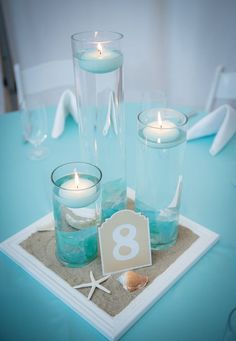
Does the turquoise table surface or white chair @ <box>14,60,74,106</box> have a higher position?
white chair @ <box>14,60,74,106</box>

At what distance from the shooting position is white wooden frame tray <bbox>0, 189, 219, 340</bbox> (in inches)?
28.0

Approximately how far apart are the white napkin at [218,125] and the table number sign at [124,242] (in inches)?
22.9

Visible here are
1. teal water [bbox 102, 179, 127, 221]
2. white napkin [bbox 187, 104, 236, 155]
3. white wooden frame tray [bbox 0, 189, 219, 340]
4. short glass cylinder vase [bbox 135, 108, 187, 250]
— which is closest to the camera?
white wooden frame tray [bbox 0, 189, 219, 340]

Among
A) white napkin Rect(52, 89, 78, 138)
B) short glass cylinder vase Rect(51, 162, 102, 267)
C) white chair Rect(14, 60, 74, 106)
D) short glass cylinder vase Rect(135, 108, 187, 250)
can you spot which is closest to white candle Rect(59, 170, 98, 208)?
short glass cylinder vase Rect(51, 162, 102, 267)

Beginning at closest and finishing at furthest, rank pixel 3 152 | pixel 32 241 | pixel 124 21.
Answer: pixel 32 241 → pixel 3 152 → pixel 124 21

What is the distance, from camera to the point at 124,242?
812 millimetres

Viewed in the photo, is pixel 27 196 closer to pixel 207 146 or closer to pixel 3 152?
pixel 3 152

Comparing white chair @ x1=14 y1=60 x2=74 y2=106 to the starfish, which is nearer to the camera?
the starfish

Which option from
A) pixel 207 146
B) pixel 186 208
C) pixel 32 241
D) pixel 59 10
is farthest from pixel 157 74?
pixel 32 241

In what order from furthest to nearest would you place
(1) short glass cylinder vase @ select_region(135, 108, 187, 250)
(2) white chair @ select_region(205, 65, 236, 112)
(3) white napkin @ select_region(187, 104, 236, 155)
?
(2) white chair @ select_region(205, 65, 236, 112), (3) white napkin @ select_region(187, 104, 236, 155), (1) short glass cylinder vase @ select_region(135, 108, 187, 250)

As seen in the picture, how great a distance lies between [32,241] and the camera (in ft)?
2.98

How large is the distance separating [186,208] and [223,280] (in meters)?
0.26

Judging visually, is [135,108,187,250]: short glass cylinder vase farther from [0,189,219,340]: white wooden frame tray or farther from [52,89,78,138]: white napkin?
[52,89,78,138]: white napkin

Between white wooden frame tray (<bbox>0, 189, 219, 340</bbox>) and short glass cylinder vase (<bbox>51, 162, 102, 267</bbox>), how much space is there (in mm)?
61
